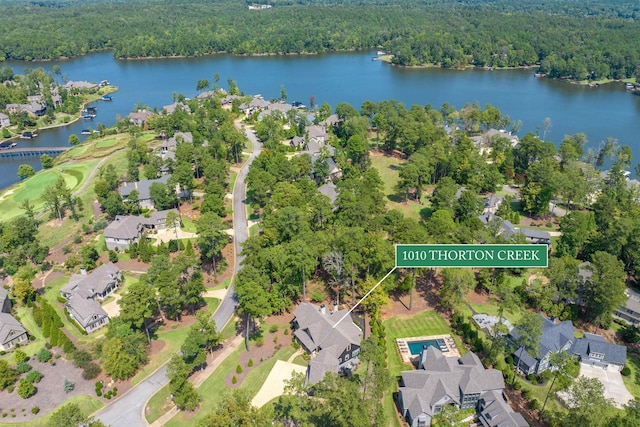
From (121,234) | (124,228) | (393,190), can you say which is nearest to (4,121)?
(124,228)

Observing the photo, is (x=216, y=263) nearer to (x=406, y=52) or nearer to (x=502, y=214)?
(x=502, y=214)

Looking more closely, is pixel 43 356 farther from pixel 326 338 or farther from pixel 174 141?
pixel 174 141

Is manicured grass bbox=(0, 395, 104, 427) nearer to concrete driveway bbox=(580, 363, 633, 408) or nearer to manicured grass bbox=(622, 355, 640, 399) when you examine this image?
concrete driveway bbox=(580, 363, 633, 408)

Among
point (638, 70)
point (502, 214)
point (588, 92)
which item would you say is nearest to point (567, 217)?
point (502, 214)

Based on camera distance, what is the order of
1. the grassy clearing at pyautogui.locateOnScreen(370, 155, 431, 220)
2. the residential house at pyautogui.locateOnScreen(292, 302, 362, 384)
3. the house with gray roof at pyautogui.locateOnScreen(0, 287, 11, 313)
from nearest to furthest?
the residential house at pyautogui.locateOnScreen(292, 302, 362, 384)
the house with gray roof at pyautogui.locateOnScreen(0, 287, 11, 313)
the grassy clearing at pyautogui.locateOnScreen(370, 155, 431, 220)

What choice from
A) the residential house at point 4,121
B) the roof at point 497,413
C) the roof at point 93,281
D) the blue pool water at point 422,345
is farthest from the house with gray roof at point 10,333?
the residential house at point 4,121

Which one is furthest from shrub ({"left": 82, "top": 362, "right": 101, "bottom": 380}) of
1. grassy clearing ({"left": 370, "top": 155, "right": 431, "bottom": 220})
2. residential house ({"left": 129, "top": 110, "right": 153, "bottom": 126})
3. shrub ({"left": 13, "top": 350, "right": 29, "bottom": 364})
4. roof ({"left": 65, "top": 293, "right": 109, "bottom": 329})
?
residential house ({"left": 129, "top": 110, "right": 153, "bottom": 126})

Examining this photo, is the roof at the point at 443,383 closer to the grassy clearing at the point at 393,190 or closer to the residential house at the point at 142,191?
the grassy clearing at the point at 393,190
